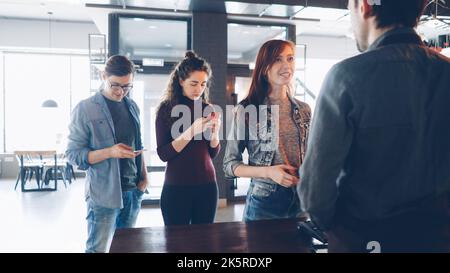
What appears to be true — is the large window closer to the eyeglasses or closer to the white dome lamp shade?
the white dome lamp shade

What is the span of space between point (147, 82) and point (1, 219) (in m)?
→ 2.86

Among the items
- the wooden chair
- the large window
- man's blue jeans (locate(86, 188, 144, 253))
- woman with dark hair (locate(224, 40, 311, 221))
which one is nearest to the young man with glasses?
man's blue jeans (locate(86, 188, 144, 253))

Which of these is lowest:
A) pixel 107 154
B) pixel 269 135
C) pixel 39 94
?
pixel 107 154

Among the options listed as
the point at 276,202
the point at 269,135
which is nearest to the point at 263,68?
the point at 269,135

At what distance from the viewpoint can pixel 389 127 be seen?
77cm

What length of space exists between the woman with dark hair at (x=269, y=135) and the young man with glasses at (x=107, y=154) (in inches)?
25.5

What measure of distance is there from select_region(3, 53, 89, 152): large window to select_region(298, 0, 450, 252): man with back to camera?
29.3 feet

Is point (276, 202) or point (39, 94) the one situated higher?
point (39, 94)

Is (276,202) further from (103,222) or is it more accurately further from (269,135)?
(103,222)

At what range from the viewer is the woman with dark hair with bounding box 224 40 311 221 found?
5.38ft

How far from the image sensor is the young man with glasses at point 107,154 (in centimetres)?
196

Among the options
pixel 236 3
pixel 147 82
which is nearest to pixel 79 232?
pixel 147 82

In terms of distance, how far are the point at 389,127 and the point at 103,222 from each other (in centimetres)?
168

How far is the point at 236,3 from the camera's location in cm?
439
